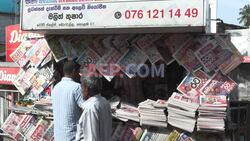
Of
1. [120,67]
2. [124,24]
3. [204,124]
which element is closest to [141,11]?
[124,24]

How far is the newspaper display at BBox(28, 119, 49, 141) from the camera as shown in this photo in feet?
22.5

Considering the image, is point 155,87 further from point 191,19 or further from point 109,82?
point 191,19

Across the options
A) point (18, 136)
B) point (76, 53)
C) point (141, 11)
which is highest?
point (141, 11)

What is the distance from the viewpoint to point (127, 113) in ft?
19.7

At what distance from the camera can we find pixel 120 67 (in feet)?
20.3

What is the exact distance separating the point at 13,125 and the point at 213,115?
128 inches

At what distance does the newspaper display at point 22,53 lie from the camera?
707cm

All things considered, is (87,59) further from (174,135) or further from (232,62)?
(232,62)

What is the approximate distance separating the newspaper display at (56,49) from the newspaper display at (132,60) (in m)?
0.91

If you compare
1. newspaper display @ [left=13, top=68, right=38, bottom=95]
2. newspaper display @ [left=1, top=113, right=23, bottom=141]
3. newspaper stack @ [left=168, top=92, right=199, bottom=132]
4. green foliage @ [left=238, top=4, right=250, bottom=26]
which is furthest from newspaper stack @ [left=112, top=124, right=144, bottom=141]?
green foliage @ [left=238, top=4, right=250, bottom=26]

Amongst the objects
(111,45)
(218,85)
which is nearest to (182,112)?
(218,85)

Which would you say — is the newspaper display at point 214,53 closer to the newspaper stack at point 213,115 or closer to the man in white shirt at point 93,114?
the newspaper stack at point 213,115

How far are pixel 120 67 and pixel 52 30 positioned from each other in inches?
38.0

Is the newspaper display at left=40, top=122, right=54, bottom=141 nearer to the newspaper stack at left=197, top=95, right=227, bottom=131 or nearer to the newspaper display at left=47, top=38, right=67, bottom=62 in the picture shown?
the newspaper display at left=47, top=38, right=67, bottom=62
